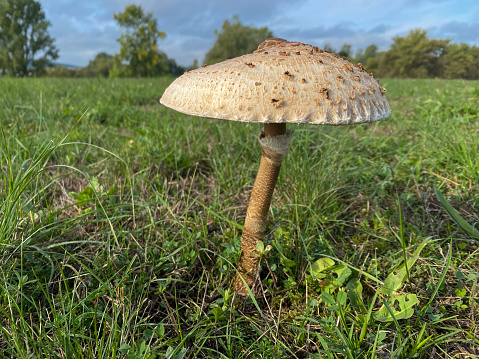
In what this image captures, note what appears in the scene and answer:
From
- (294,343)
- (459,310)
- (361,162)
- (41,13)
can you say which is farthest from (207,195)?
(41,13)

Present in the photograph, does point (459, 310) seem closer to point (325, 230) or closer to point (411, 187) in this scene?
point (325, 230)

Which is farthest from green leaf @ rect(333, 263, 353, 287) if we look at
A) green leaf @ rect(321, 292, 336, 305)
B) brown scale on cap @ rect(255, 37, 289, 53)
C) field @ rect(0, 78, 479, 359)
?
brown scale on cap @ rect(255, 37, 289, 53)

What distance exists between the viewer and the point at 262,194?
1977mm

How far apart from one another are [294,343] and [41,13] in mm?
63167

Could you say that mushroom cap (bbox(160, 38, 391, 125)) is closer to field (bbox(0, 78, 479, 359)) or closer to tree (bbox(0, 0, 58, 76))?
field (bbox(0, 78, 479, 359))

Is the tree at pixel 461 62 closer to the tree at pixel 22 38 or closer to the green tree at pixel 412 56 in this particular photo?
the green tree at pixel 412 56

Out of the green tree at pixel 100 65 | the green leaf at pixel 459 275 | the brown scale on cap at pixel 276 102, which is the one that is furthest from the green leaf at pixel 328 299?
the green tree at pixel 100 65

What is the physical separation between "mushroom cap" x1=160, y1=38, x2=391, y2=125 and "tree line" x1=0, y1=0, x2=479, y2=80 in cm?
3655

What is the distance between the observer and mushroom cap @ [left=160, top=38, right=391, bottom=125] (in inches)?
54.2

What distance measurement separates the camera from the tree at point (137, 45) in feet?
133

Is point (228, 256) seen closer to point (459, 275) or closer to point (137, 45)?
point (459, 275)

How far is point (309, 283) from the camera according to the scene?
6.92 ft

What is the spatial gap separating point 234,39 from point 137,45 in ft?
54.4

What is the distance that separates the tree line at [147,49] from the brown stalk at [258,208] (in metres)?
36.4
